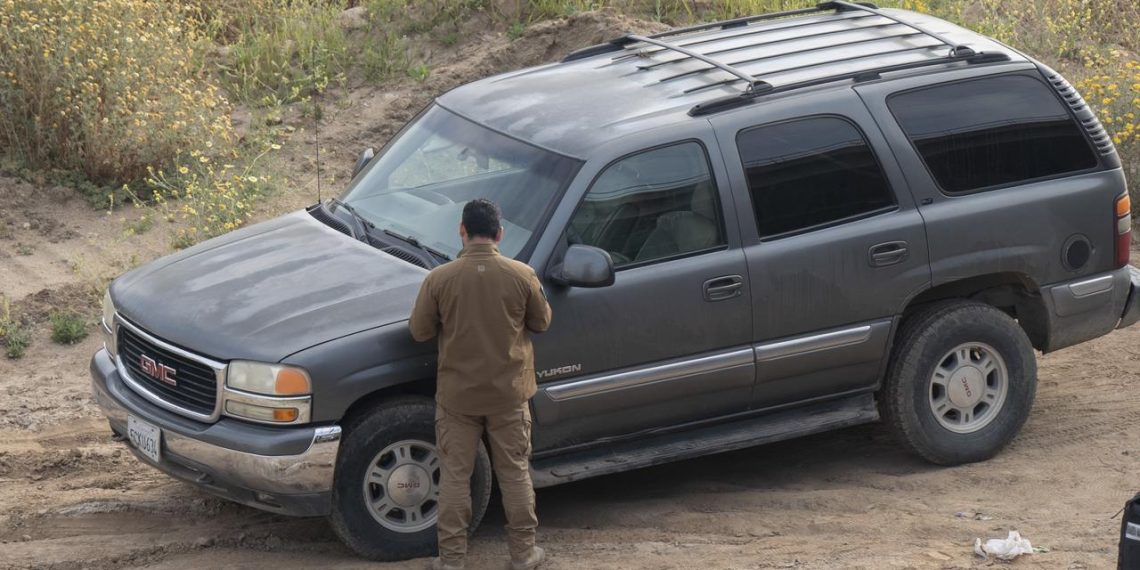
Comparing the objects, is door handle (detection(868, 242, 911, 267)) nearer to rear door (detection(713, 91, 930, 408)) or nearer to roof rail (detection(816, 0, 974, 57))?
rear door (detection(713, 91, 930, 408))

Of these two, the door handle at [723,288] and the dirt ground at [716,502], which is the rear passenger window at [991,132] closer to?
the door handle at [723,288]

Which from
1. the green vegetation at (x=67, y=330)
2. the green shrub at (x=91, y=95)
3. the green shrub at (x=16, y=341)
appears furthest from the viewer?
the green shrub at (x=91, y=95)

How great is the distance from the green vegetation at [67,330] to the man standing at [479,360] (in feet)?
11.9

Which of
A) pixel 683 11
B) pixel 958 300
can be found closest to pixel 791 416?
pixel 958 300

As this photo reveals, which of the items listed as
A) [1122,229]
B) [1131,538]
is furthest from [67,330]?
[1131,538]

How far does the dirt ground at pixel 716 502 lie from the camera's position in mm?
5926

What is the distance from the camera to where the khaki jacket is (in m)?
5.41

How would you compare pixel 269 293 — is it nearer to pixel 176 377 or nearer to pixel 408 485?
pixel 176 377

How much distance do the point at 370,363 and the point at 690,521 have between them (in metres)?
1.67

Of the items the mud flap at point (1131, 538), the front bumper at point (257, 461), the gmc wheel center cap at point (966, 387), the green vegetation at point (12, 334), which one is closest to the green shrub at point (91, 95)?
the green vegetation at point (12, 334)

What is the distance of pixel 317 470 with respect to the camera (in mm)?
5508

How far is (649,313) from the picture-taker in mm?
6027

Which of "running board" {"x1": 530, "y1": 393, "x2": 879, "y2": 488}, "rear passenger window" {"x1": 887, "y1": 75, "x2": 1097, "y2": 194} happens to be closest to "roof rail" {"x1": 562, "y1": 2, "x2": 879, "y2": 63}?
"rear passenger window" {"x1": 887, "y1": 75, "x2": 1097, "y2": 194}

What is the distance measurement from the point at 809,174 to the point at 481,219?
5.68 feet
